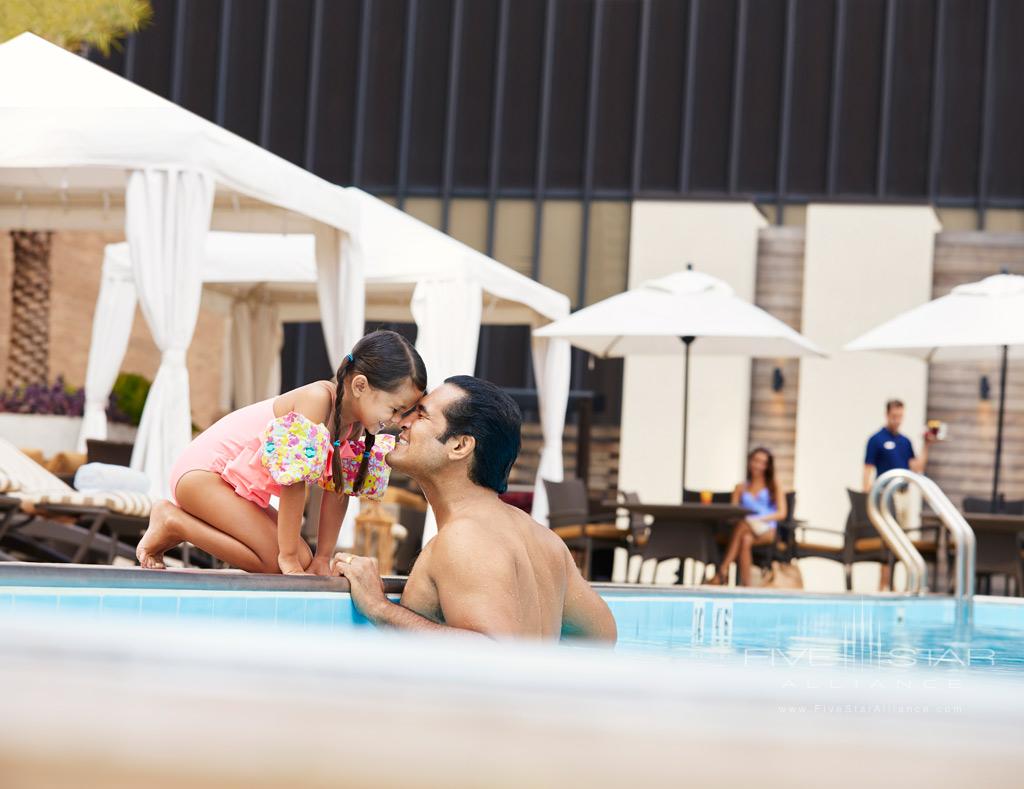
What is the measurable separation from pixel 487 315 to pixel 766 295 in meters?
4.76

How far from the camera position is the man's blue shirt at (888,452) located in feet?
41.7

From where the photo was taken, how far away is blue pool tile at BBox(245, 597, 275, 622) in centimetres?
376

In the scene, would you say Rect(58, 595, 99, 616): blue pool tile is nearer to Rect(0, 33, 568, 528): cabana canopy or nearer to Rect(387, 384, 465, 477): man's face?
Rect(387, 384, 465, 477): man's face

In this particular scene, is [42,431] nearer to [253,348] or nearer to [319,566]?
[253,348]

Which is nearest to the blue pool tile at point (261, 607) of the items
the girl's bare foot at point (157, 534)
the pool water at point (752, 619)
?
the pool water at point (752, 619)

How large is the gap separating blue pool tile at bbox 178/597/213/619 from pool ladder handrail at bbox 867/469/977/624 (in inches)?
153

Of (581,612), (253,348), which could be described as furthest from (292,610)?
(253,348)

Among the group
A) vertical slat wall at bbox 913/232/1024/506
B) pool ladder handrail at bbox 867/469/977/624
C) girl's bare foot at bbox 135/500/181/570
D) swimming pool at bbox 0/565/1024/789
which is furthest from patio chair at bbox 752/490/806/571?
swimming pool at bbox 0/565/1024/789

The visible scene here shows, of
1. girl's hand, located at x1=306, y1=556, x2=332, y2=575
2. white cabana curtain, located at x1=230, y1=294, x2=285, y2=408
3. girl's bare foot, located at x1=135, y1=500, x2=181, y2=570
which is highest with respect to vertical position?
white cabana curtain, located at x1=230, y1=294, x2=285, y2=408

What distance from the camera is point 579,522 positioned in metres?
11.6

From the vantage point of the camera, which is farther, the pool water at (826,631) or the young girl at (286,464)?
the pool water at (826,631)

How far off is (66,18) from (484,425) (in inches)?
520

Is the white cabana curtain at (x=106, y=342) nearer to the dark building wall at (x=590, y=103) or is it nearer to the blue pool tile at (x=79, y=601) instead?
the dark building wall at (x=590, y=103)

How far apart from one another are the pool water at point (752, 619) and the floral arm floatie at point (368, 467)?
0.61 metres
